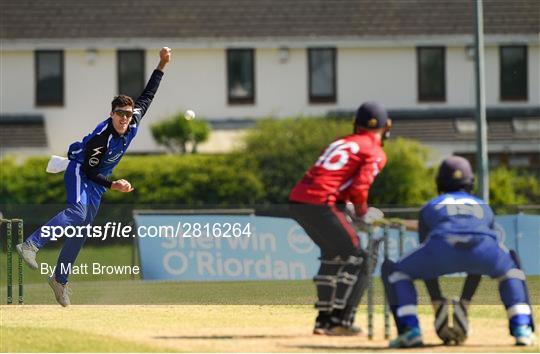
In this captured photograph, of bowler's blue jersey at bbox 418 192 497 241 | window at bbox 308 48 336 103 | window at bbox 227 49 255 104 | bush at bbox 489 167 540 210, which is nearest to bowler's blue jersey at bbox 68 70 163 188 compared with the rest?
bowler's blue jersey at bbox 418 192 497 241

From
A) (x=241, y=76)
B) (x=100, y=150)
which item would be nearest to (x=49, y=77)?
(x=241, y=76)

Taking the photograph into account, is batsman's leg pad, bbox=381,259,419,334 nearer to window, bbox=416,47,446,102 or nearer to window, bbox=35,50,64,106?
window, bbox=416,47,446,102

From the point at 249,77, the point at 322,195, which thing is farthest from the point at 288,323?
the point at 249,77

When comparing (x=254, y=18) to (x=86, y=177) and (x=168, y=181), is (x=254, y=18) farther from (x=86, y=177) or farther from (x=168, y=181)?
(x=86, y=177)

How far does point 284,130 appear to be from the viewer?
41688mm

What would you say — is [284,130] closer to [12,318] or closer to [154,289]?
[154,289]

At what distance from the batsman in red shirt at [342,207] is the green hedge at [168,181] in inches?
989

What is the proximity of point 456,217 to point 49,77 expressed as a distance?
34.2 m

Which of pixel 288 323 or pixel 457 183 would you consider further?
pixel 288 323

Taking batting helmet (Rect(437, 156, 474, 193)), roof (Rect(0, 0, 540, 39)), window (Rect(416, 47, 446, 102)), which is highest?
roof (Rect(0, 0, 540, 39))

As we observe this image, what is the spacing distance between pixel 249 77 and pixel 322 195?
107ft

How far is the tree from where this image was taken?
43312mm

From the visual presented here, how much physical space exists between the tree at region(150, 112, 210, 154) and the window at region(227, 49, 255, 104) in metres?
2.29

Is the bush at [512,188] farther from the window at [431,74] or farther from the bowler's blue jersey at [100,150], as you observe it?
the bowler's blue jersey at [100,150]
